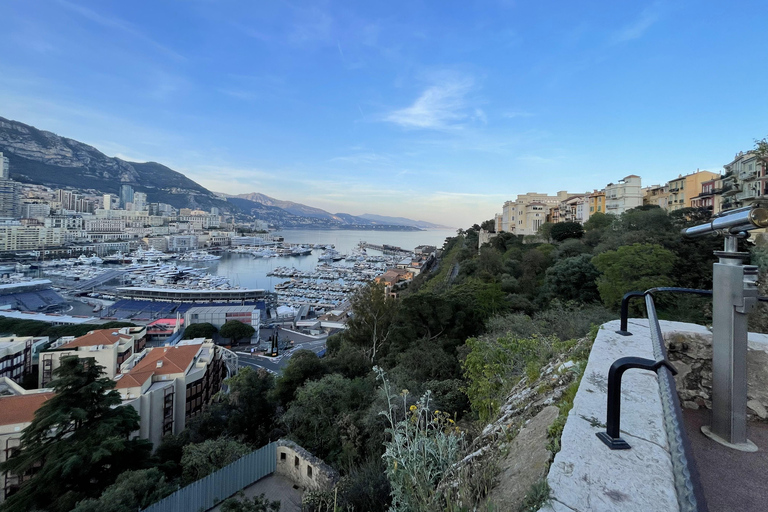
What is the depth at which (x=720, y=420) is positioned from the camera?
52.4 inches

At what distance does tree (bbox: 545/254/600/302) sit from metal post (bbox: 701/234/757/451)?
1007cm

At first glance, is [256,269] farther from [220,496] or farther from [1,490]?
[220,496]

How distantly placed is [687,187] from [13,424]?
32.0m

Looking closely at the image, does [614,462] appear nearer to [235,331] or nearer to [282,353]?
[282,353]

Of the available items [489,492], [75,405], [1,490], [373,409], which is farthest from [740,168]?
[1,490]

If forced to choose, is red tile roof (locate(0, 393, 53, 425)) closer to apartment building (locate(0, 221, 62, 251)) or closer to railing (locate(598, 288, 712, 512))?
railing (locate(598, 288, 712, 512))

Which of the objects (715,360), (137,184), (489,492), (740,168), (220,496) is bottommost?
(220,496)

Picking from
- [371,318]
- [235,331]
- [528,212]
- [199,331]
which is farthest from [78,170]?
[371,318]

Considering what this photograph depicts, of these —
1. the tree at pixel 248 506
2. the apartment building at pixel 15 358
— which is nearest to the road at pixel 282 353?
the apartment building at pixel 15 358

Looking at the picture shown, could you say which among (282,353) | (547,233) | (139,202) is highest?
(139,202)

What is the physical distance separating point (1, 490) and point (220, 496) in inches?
253

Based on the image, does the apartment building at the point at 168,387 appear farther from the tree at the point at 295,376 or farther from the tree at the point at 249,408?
the tree at the point at 295,376

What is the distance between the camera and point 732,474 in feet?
3.85

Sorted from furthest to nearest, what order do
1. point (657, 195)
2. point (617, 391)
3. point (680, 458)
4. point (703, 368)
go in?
1. point (657, 195)
2. point (703, 368)
3. point (617, 391)
4. point (680, 458)
